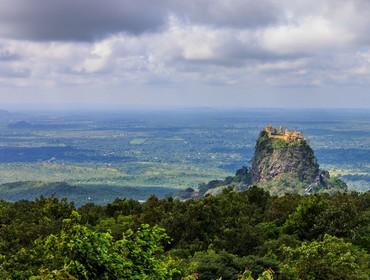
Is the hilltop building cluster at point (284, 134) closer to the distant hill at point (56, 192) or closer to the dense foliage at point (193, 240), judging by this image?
the distant hill at point (56, 192)

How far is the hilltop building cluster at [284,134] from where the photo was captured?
134000 mm

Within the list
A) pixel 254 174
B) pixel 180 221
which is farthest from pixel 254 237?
pixel 254 174

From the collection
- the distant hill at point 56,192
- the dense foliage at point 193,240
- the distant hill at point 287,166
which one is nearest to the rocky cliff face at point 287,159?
the distant hill at point 287,166

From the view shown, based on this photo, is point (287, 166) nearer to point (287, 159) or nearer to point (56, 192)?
point (287, 159)

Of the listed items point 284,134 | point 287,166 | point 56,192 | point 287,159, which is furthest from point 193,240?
point 56,192

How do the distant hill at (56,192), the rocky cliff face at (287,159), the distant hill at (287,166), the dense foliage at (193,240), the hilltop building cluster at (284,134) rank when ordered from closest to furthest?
1. the dense foliage at (193,240)
2. the distant hill at (287,166)
3. the rocky cliff face at (287,159)
4. the hilltop building cluster at (284,134)
5. the distant hill at (56,192)

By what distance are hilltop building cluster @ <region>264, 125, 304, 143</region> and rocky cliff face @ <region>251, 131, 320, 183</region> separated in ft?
3.99

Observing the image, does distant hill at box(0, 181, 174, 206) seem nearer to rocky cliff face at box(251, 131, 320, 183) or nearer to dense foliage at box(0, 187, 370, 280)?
rocky cliff face at box(251, 131, 320, 183)

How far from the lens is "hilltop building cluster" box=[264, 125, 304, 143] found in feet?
440

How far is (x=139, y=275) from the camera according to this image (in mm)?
12367

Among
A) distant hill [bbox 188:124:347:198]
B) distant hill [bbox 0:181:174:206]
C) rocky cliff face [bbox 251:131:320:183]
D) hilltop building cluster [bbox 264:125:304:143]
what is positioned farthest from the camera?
distant hill [bbox 0:181:174:206]

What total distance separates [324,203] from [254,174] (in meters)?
106

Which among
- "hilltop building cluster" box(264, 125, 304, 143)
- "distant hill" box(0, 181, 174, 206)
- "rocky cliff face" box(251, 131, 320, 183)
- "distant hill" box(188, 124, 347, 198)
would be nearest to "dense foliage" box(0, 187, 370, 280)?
"distant hill" box(188, 124, 347, 198)

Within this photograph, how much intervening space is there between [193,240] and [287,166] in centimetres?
10187
